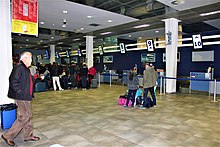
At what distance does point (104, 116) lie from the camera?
15.8 ft

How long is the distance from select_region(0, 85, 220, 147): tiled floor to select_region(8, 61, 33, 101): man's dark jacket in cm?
91

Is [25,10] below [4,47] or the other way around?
the other way around

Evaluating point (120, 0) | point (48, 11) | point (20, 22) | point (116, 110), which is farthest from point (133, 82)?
point (48, 11)

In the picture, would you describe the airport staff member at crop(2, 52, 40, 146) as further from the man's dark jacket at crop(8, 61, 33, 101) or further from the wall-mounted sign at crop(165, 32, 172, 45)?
the wall-mounted sign at crop(165, 32, 172, 45)

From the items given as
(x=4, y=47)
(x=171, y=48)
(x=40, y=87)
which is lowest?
(x=40, y=87)

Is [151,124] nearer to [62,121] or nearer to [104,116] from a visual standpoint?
[104,116]

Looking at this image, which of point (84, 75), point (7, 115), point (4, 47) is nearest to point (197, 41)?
point (84, 75)

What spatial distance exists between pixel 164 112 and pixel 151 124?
4.14 ft

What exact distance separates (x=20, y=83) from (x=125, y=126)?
8.00 feet

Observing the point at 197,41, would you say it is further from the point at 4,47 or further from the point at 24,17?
the point at 4,47

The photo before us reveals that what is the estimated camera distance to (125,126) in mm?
3982

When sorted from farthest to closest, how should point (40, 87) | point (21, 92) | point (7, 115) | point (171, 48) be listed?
point (40, 87) < point (171, 48) < point (7, 115) < point (21, 92)

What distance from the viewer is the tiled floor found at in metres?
3.12

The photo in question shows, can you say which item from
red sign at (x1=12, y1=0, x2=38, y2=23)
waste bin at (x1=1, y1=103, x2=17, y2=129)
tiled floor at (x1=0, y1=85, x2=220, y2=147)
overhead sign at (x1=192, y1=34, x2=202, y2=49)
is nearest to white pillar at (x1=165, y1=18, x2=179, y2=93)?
overhead sign at (x1=192, y1=34, x2=202, y2=49)
